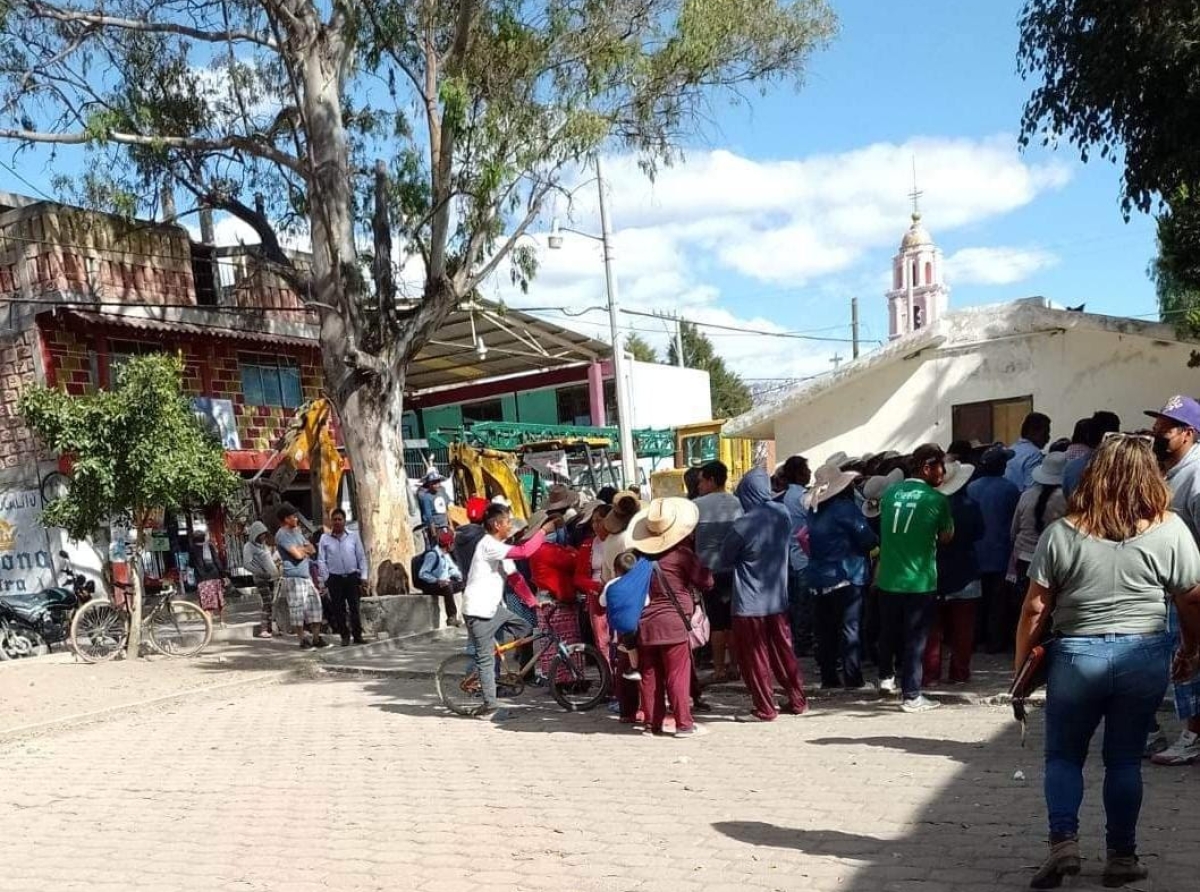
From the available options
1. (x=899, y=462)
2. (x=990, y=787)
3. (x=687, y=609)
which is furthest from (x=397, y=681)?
(x=990, y=787)

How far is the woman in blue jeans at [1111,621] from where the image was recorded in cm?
362

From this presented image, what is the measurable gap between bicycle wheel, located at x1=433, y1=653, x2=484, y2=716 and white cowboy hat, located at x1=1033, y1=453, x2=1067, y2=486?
4598 millimetres

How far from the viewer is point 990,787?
5.25m

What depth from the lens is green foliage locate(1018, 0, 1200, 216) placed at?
7273 mm

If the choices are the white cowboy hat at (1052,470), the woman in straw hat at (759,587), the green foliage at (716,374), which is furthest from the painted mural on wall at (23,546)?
the green foliage at (716,374)

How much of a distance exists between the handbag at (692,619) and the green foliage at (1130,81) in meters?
5.15

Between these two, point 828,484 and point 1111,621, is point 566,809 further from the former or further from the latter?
point 828,484

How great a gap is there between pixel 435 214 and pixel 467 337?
12.6 m

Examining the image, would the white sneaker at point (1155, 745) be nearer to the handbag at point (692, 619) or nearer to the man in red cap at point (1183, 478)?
the man in red cap at point (1183, 478)

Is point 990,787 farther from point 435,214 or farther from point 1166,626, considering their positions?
point 435,214

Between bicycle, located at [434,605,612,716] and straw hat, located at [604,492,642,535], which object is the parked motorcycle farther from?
straw hat, located at [604,492,642,535]

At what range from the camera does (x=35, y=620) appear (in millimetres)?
14047

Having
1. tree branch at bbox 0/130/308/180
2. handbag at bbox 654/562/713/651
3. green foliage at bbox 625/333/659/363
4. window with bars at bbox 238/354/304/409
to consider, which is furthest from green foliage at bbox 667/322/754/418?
handbag at bbox 654/562/713/651

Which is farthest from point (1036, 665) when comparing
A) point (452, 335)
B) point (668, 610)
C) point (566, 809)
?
point (452, 335)
